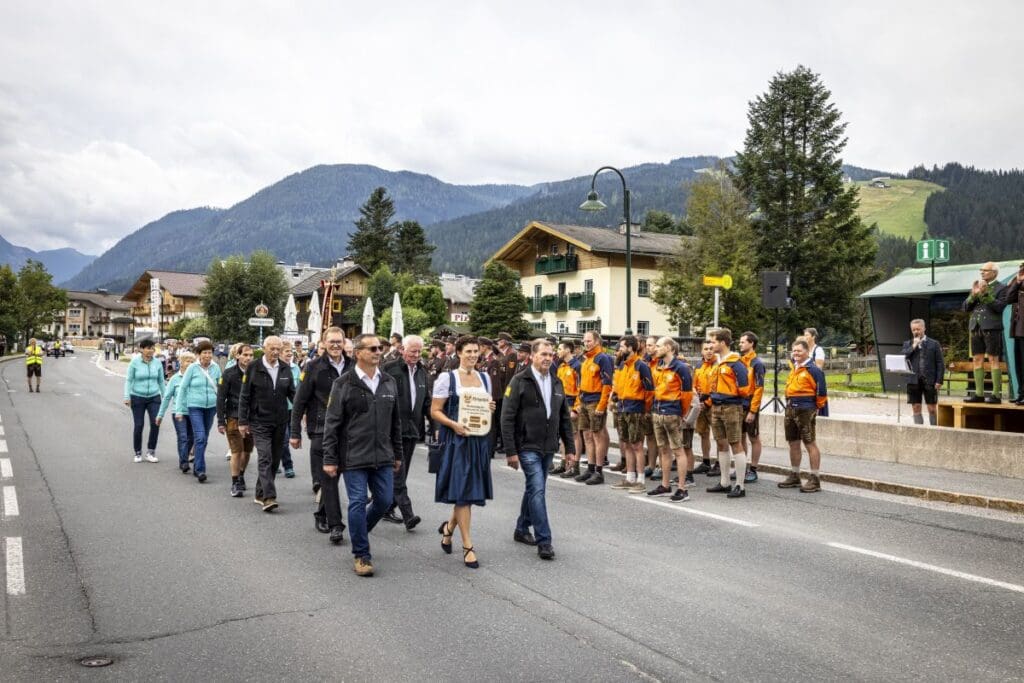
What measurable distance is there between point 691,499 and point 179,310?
102m

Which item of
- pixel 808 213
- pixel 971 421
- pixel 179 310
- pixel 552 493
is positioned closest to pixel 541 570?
pixel 552 493

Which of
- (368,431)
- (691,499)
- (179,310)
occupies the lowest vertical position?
(691,499)

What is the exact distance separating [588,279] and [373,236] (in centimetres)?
5020

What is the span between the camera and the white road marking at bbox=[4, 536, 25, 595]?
5.84 m

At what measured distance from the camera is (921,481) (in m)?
10.6

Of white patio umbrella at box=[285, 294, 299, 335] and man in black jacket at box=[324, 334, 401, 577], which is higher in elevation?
white patio umbrella at box=[285, 294, 299, 335]

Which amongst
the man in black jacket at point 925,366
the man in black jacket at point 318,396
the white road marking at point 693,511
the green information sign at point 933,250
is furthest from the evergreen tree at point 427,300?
the man in black jacket at point 318,396

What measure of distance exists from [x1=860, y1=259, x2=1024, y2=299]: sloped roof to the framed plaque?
2164 cm

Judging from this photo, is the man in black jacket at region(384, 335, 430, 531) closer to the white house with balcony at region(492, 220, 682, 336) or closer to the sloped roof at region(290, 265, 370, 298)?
the white house with balcony at region(492, 220, 682, 336)

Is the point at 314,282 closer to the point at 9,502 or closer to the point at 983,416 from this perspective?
the point at 9,502

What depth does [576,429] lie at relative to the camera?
1212 cm

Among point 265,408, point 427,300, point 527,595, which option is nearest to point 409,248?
point 427,300

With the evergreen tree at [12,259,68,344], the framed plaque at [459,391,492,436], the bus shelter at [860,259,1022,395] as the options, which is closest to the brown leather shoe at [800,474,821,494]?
the framed plaque at [459,391,492,436]

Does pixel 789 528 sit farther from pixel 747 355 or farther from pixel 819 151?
pixel 819 151
